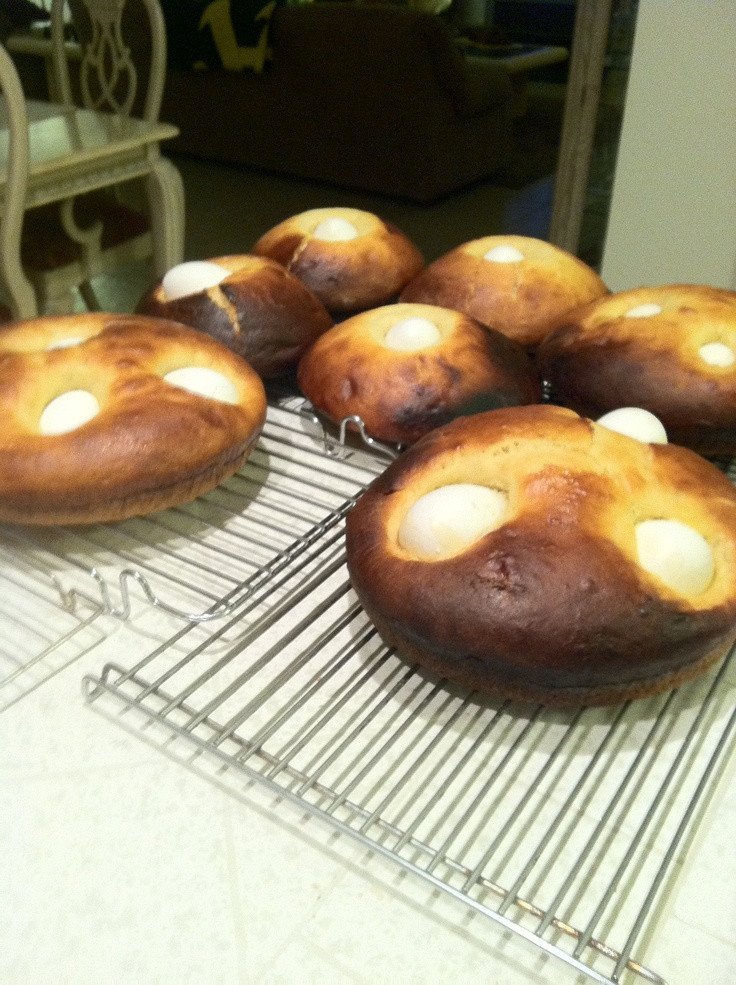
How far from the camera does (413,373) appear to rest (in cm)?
96

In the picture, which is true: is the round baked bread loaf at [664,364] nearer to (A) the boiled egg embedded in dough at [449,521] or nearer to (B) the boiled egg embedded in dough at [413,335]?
(B) the boiled egg embedded in dough at [413,335]

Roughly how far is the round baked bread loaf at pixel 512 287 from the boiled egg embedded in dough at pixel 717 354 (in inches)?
8.9

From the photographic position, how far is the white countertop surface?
525 mm

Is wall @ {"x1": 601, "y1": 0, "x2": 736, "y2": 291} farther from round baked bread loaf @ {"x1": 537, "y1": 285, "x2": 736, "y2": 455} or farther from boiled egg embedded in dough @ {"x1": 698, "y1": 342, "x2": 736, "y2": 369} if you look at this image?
boiled egg embedded in dough @ {"x1": 698, "y1": 342, "x2": 736, "y2": 369}

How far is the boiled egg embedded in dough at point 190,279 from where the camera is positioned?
3.56 ft

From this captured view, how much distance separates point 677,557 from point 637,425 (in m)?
0.20

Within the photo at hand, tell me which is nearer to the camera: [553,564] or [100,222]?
[553,564]

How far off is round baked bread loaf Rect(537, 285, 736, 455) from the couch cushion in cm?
375

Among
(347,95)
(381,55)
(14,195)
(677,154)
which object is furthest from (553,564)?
(347,95)

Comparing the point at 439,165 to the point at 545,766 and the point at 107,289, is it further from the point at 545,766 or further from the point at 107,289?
the point at 545,766

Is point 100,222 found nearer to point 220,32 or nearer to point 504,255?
point 504,255

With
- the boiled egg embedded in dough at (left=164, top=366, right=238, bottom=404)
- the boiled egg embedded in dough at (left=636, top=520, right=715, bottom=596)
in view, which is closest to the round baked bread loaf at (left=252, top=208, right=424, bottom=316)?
the boiled egg embedded in dough at (left=164, top=366, right=238, bottom=404)

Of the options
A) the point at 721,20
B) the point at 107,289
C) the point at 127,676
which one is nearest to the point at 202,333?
the point at 127,676

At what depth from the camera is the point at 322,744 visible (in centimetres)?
65
